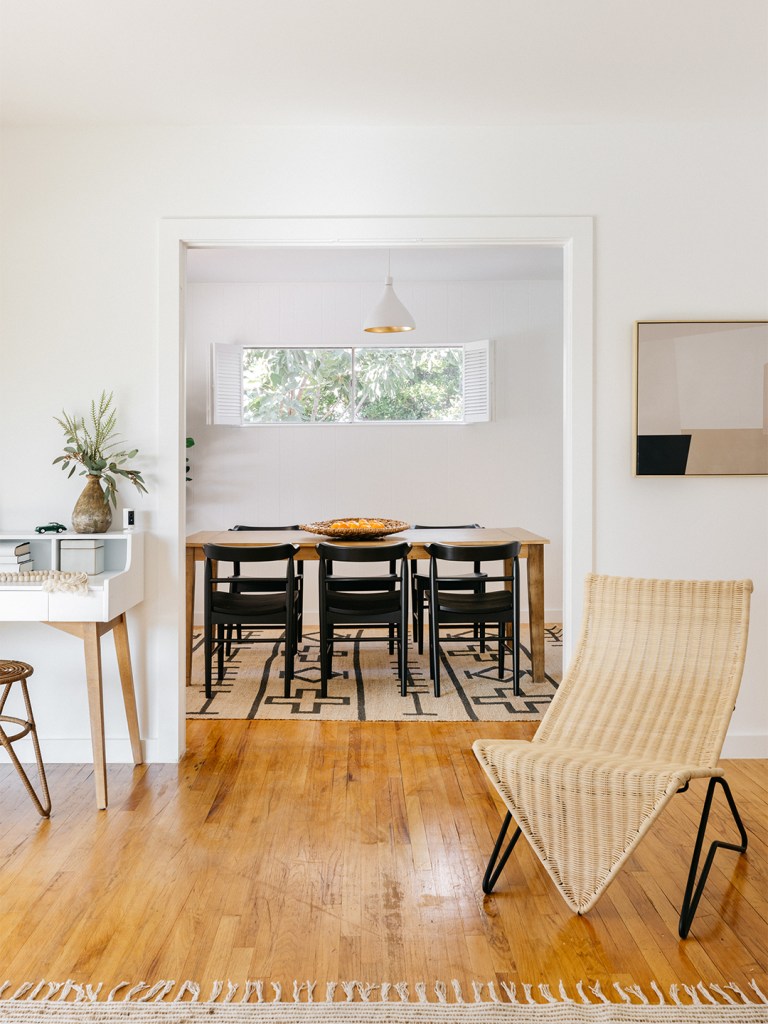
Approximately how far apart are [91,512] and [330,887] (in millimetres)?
1758

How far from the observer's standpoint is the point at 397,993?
74.3 inches

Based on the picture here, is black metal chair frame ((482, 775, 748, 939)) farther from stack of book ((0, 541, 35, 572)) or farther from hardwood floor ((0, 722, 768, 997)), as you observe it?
stack of book ((0, 541, 35, 572))

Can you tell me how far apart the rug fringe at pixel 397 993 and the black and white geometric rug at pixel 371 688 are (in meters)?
2.12

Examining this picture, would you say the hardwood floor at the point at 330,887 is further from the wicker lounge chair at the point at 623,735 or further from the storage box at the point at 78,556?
the storage box at the point at 78,556

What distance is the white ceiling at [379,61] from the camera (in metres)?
2.62

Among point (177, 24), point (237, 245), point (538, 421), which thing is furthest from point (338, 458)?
point (177, 24)

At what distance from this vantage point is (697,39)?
2797 millimetres

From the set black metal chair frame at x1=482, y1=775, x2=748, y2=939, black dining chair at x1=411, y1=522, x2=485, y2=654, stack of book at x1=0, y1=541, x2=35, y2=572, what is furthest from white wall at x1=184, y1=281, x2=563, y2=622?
black metal chair frame at x1=482, y1=775, x2=748, y2=939

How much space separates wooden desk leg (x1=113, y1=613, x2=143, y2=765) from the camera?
328cm

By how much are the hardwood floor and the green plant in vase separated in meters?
1.05

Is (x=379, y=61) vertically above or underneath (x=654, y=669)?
above

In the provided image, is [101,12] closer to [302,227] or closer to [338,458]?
[302,227]

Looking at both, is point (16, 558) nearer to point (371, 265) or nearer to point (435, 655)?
point (435, 655)

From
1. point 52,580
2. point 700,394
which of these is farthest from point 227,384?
point 700,394
